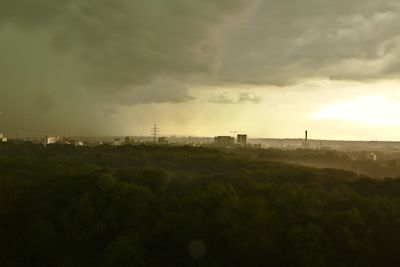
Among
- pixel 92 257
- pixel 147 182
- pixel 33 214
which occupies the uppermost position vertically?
pixel 147 182

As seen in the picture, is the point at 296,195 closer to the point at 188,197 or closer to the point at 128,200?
the point at 188,197

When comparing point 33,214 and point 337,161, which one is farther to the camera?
point 337,161

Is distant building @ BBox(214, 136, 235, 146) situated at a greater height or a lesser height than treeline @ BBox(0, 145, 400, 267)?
greater

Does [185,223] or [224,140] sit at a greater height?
[224,140]

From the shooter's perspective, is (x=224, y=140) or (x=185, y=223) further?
(x=224, y=140)

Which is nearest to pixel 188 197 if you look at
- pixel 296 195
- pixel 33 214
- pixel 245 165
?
pixel 296 195

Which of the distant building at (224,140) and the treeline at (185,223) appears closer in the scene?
the treeline at (185,223)

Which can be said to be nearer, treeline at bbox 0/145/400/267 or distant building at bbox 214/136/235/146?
treeline at bbox 0/145/400/267

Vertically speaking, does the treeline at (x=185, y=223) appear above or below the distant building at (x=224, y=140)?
below
